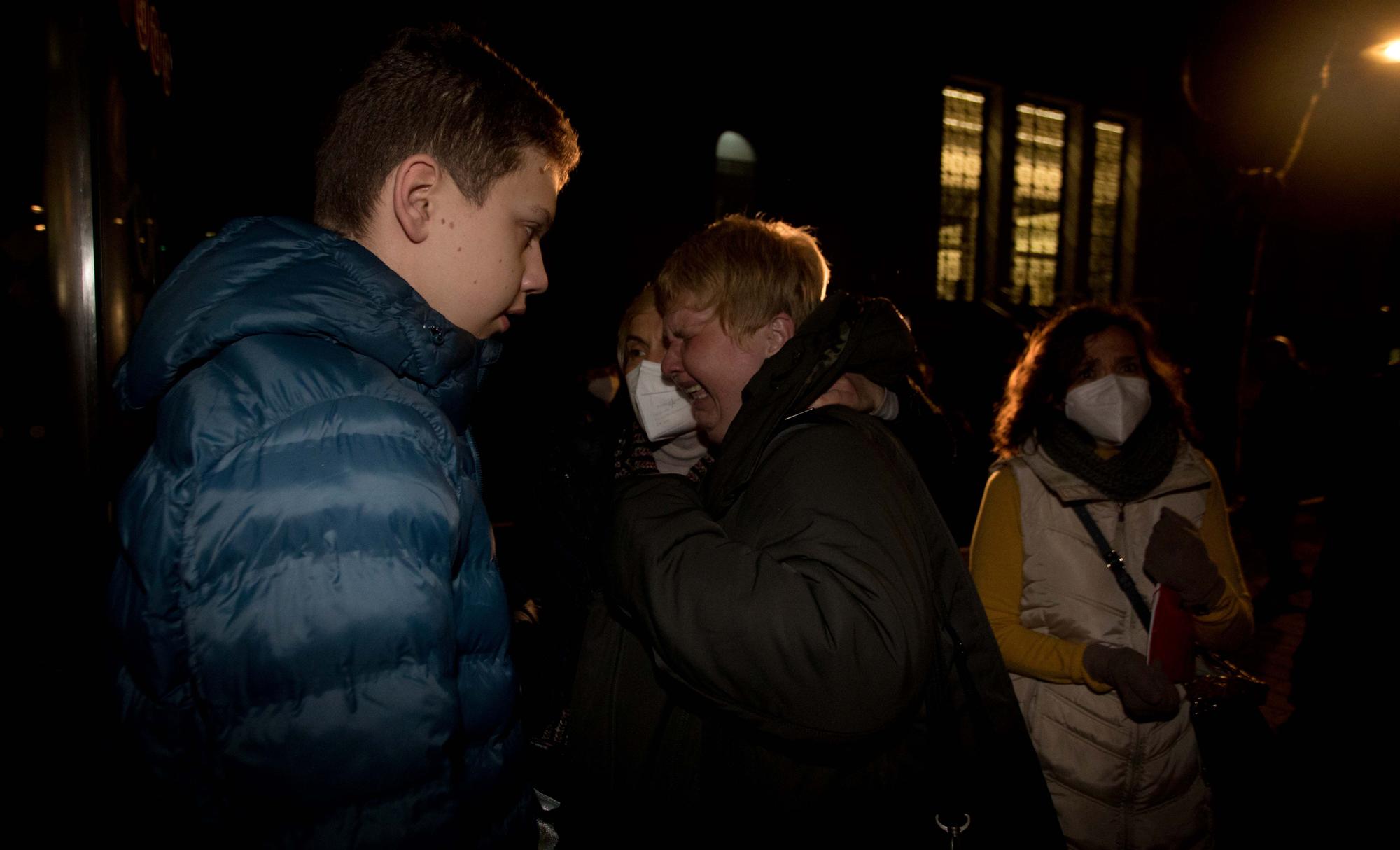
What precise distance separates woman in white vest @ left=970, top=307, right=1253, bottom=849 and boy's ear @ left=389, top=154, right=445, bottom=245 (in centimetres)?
207

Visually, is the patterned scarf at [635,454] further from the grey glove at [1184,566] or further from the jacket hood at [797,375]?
the grey glove at [1184,566]

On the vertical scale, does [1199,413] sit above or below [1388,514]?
below

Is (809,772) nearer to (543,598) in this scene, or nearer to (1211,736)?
(543,598)

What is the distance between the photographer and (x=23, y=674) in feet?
12.4

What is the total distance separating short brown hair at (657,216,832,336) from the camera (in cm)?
177

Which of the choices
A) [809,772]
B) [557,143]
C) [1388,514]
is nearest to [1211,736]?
[1388,514]

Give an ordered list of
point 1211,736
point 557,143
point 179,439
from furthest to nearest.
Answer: point 1211,736 < point 557,143 < point 179,439

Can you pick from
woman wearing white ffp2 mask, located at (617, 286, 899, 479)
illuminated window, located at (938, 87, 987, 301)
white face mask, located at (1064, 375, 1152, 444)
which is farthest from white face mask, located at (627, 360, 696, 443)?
illuminated window, located at (938, 87, 987, 301)

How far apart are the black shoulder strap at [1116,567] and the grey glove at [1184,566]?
8cm

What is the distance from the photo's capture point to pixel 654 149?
7715 millimetres

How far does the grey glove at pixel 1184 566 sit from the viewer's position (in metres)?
2.16

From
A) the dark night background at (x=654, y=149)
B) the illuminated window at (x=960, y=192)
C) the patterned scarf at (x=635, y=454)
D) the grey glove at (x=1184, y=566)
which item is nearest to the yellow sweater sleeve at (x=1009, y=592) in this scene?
the grey glove at (x=1184, y=566)

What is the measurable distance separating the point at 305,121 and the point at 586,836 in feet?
18.6

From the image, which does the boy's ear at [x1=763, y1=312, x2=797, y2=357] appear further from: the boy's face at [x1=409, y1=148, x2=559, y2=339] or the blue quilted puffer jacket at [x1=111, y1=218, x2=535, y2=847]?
the blue quilted puffer jacket at [x1=111, y1=218, x2=535, y2=847]
